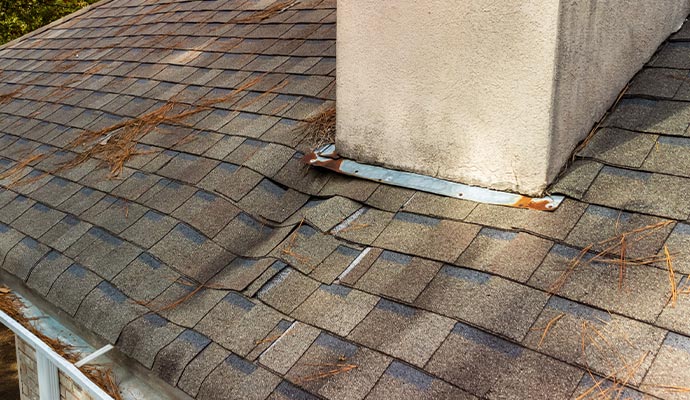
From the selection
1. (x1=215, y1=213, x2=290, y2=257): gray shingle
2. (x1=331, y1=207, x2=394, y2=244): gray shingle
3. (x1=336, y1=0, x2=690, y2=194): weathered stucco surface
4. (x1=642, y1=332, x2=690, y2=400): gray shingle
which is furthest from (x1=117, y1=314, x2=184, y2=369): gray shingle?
(x1=642, y1=332, x2=690, y2=400): gray shingle

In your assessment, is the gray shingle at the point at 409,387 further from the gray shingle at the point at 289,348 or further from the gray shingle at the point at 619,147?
the gray shingle at the point at 619,147

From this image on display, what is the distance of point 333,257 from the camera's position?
2506mm

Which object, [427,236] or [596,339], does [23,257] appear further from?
[596,339]

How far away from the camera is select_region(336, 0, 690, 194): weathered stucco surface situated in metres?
2.24

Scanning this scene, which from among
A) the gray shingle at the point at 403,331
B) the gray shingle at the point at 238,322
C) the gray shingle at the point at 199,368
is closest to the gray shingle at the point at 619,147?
the gray shingle at the point at 403,331

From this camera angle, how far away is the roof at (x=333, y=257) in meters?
1.83

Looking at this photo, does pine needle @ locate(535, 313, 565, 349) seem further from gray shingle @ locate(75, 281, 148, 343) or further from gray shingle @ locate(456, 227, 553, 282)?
gray shingle @ locate(75, 281, 148, 343)

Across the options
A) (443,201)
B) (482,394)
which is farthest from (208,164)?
(482,394)

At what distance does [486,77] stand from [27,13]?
722 inches

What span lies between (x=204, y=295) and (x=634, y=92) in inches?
79.5

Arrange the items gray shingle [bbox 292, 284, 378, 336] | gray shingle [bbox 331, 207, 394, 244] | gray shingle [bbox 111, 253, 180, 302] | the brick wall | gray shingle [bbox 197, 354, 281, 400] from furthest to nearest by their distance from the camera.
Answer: the brick wall < gray shingle [bbox 111, 253, 180, 302] < gray shingle [bbox 331, 207, 394, 244] < gray shingle [bbox 292, 284, 378, 336] < gray shingle [bbox 197, 354, 281, 400]

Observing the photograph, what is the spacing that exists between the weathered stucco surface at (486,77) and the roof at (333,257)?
0.14m

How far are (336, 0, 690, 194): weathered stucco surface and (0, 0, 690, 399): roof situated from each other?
136mm

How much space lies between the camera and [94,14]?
777 centimetres
